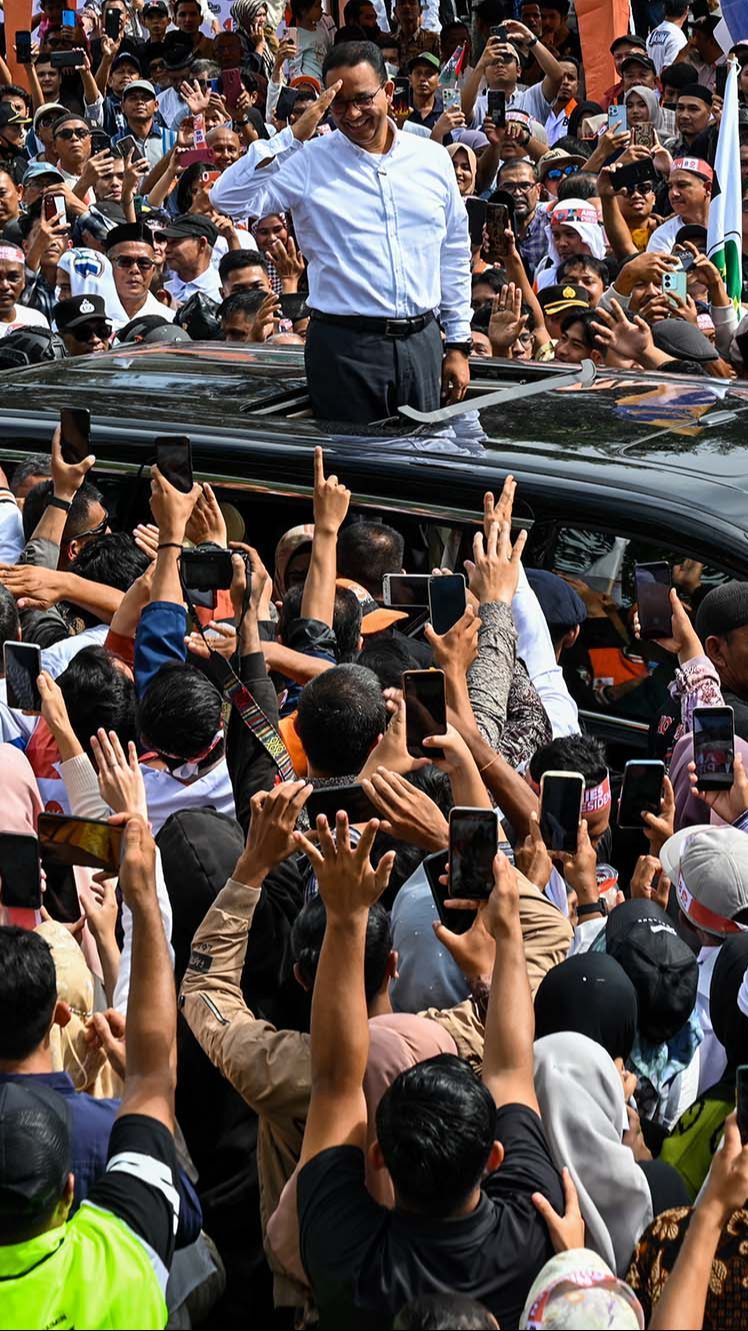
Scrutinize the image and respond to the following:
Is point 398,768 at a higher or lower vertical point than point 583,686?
higher

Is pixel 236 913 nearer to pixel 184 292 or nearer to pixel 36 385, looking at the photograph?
pixel 36 385

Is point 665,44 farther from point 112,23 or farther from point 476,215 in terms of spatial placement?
point 112,23

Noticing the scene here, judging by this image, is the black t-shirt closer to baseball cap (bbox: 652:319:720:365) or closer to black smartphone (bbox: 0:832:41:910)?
black smartphone (bbox: 0:832:41:910)

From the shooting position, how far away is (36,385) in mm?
6637

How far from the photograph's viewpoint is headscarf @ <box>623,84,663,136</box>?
11.9m

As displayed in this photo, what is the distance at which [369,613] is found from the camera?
5.42 meters

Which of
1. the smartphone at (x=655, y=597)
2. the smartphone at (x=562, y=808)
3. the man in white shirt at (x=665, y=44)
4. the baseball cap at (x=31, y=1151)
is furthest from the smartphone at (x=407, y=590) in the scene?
the man in white shirt at (x=665, y=44)

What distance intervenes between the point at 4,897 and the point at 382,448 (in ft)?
8.37

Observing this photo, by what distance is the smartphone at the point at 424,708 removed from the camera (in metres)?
3.82

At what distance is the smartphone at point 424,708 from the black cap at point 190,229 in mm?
6931

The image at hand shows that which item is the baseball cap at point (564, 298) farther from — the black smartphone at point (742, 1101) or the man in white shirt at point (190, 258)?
the black smartphone at point (742, 1101)

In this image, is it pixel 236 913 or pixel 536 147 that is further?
pixel 536 147

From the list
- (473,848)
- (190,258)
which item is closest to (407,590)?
(473,848)

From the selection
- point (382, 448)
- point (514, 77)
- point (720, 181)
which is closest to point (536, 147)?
point (514, 77)
